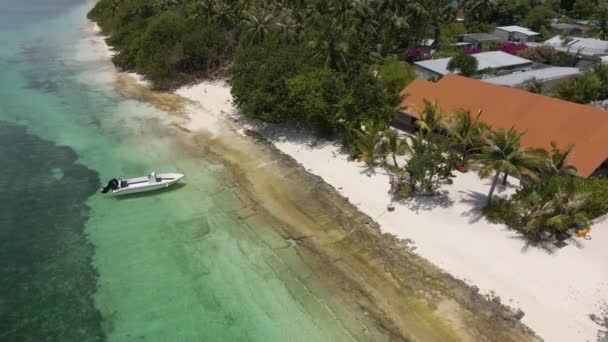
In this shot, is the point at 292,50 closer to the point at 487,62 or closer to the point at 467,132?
the point at 467,132

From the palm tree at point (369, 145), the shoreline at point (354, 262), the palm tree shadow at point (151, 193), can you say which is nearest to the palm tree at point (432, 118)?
the palm tree at point (369, 145)

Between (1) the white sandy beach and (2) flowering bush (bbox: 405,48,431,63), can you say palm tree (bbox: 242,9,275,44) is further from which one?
(1) the white sandy beach

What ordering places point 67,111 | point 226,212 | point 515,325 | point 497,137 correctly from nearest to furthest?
point 515,325
point 497,137
point 226,212
point 67,111

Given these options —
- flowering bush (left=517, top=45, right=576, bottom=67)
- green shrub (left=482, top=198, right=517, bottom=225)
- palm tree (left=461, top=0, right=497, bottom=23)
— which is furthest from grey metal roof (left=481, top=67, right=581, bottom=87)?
palm tree (left=461, top=0, right=497, bottom=23)

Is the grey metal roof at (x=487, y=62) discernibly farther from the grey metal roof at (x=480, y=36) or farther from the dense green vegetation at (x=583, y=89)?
the grey metal roof at (x=480, y=36)

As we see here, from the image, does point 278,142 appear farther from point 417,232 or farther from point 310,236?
point 417,232

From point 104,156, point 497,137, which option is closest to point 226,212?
point 104,156
